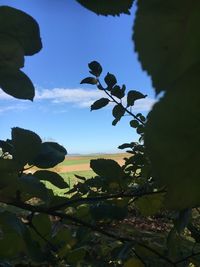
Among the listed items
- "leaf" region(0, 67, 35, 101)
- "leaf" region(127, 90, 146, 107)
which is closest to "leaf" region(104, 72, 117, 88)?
"leaf" region(127, 90, 146, 107)

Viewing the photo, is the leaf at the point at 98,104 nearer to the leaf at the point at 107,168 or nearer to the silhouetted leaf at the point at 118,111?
the silhouetted leaf at the point at 118,111

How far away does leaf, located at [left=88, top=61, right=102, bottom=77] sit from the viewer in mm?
1829

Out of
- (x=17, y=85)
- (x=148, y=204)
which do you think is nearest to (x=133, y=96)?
(x=148, y=204)

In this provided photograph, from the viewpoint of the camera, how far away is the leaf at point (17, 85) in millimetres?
486

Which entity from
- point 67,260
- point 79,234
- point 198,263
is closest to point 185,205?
point 198,263

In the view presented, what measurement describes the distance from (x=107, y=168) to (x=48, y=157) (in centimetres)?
17

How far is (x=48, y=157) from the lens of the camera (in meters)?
0.79

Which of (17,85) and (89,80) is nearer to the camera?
(17,85)

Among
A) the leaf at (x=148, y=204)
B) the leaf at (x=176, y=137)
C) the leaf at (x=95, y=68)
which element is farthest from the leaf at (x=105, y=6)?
the leaf at (x=95, y=68)

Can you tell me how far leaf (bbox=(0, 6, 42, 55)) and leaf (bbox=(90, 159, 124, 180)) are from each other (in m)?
0.46

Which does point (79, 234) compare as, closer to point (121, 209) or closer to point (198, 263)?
point (121, 209)

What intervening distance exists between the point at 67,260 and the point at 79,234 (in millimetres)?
163

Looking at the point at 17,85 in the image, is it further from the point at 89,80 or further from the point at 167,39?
the point at 89,80

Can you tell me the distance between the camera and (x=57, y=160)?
2.62ft
